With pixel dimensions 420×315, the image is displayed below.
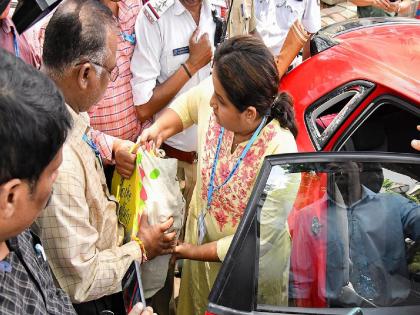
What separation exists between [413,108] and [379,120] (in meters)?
0.61

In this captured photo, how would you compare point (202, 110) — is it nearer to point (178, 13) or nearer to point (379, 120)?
point (178, 13)

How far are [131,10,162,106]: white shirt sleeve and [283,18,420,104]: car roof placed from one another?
81 cm

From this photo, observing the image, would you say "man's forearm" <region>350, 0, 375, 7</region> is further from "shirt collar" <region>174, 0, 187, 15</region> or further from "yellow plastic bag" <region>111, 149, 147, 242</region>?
"yellow plastic bag" <region>111, 149, 147, 242</region>

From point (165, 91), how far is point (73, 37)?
1.09 meters

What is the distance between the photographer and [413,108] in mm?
2600

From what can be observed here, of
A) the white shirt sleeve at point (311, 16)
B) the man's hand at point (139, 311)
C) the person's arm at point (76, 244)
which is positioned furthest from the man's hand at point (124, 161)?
the white shirt sleeve at point (311, 16)

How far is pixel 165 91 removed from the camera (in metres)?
3.03

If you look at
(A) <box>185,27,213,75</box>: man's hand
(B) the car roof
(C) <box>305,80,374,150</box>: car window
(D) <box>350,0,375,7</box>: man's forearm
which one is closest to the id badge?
(C) <box>305,80,374,150</box>: car window

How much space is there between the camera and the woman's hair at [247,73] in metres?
2.18

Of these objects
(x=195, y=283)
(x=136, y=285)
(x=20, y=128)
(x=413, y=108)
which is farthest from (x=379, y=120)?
(x=20, y=128)

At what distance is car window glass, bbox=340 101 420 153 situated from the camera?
318 centimetres

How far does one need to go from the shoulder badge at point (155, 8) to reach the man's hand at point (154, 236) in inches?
45.8

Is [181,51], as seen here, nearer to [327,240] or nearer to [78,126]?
[78,126]

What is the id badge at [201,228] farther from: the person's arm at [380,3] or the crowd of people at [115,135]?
the person's arm at [380,3]
